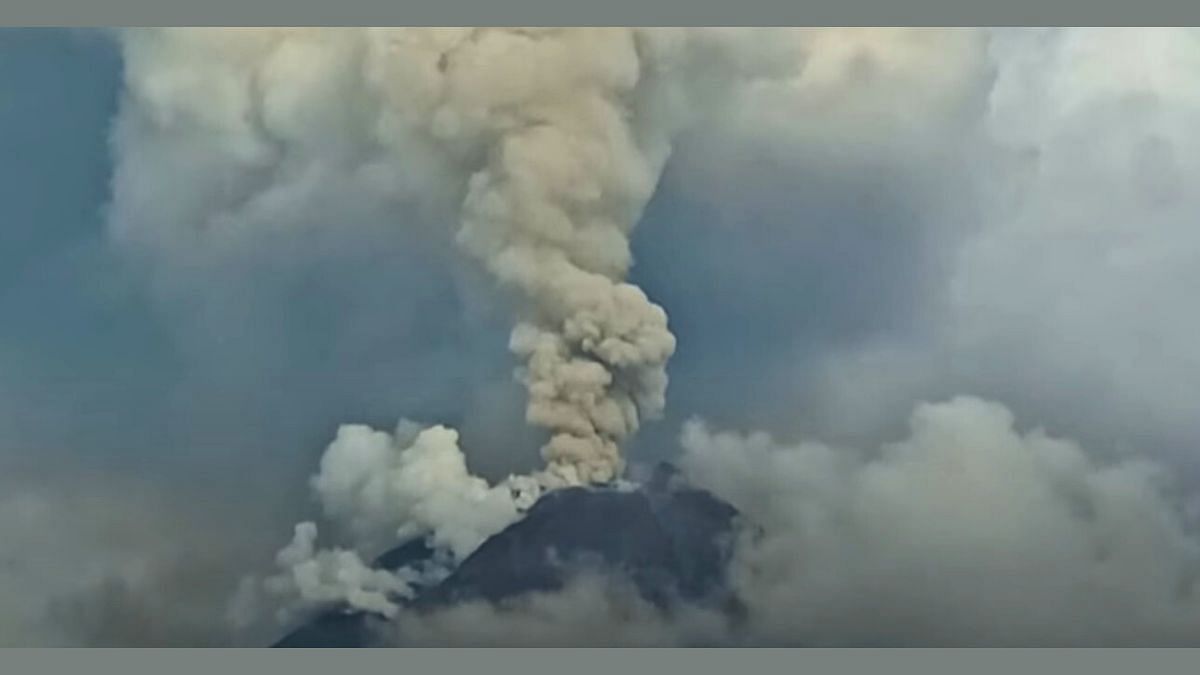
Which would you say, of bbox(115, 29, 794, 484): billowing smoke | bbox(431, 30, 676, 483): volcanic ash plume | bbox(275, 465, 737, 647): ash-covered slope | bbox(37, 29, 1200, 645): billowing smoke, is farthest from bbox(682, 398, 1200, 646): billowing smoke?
bbox(115, 29, 794, 484): billowing smoke

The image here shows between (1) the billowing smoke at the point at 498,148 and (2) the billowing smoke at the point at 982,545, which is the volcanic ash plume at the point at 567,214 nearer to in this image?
(1) the billowing smoke at the point at 498,148

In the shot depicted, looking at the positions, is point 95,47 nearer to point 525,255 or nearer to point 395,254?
point 395,254

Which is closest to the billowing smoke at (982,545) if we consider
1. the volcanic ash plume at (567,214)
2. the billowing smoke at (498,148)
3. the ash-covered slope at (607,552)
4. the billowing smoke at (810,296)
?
the billowing smoke at (810,296)

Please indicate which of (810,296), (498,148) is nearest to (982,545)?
(810,296)

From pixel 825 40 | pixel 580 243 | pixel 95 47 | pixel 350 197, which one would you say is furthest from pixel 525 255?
pixel 95 47

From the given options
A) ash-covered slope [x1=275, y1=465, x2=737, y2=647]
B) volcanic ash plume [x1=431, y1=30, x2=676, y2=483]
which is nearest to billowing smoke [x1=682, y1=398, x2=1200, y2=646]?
ash-covered slope [x1=275, y1=465, x2=737, y2=647]

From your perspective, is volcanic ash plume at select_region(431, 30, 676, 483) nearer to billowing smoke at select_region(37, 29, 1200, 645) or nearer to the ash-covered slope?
billowing smoke at select_region(37, 29, 1200, 645)

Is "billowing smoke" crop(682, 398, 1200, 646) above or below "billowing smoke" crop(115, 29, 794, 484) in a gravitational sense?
below

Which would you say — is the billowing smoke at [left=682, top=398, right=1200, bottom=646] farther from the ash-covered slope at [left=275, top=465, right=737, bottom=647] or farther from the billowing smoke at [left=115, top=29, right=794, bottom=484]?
the billowing smoke at [left=115, top=29, right=794, bottom=484]
